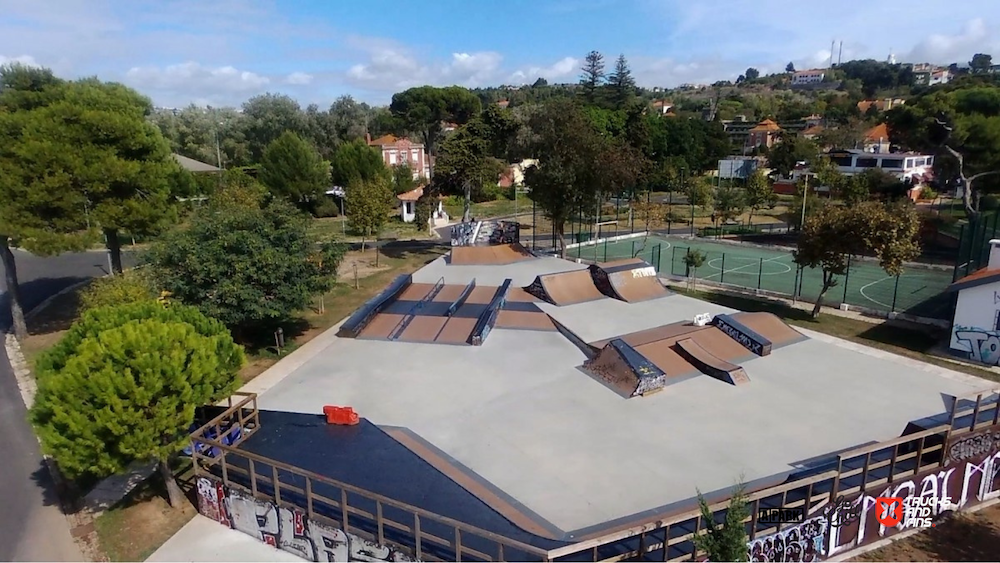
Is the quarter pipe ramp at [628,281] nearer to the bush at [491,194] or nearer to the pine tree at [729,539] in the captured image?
the pine tree at [729,539]

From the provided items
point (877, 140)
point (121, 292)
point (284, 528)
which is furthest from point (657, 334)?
point (877, 140)

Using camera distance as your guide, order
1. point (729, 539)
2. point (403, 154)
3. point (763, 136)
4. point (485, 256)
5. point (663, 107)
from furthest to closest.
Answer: point (663, 107), point (763, 136), point (403, 154), point (485, 256), point (729, 539)

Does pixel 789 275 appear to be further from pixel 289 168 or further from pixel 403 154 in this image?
pixel 403 154

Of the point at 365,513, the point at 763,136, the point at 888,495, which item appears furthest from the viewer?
the point at 763,136

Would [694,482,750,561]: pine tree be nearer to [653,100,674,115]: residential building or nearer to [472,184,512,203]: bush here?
[472,184,512,203]: bush

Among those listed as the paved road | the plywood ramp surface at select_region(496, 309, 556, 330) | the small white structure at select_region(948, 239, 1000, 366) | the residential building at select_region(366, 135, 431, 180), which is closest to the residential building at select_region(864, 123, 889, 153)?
the residential building at select_region(366, 135, 431, 180)

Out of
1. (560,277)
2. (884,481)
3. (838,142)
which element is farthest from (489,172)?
(838,142)

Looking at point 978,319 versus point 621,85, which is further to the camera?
point 621,85

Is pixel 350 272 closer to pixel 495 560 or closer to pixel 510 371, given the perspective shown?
pixel 510 371
